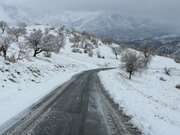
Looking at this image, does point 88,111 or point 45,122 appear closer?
point 45,122

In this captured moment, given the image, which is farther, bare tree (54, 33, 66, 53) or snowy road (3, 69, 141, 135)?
bare tree (54, 33, 66, 53)

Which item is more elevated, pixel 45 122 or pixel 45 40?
pixel 45 40

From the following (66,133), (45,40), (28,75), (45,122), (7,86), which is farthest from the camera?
(45,40)

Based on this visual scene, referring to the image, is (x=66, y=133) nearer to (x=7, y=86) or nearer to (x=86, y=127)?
(x=86, y=127)

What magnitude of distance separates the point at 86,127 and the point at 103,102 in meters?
6.21

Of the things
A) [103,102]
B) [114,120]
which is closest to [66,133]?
[114,120]

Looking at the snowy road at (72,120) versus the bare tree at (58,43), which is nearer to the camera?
the snowy road at (72,120)

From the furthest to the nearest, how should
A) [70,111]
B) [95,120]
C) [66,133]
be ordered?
[70,111] < [95,120] < [66,133]

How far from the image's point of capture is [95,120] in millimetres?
11078

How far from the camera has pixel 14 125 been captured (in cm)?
958

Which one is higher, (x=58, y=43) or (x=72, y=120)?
(x=58, y=43)

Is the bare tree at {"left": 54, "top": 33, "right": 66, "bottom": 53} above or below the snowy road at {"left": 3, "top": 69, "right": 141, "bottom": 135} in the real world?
above

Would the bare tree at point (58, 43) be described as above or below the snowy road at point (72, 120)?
above

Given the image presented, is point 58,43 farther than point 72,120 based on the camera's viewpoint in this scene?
Yes
